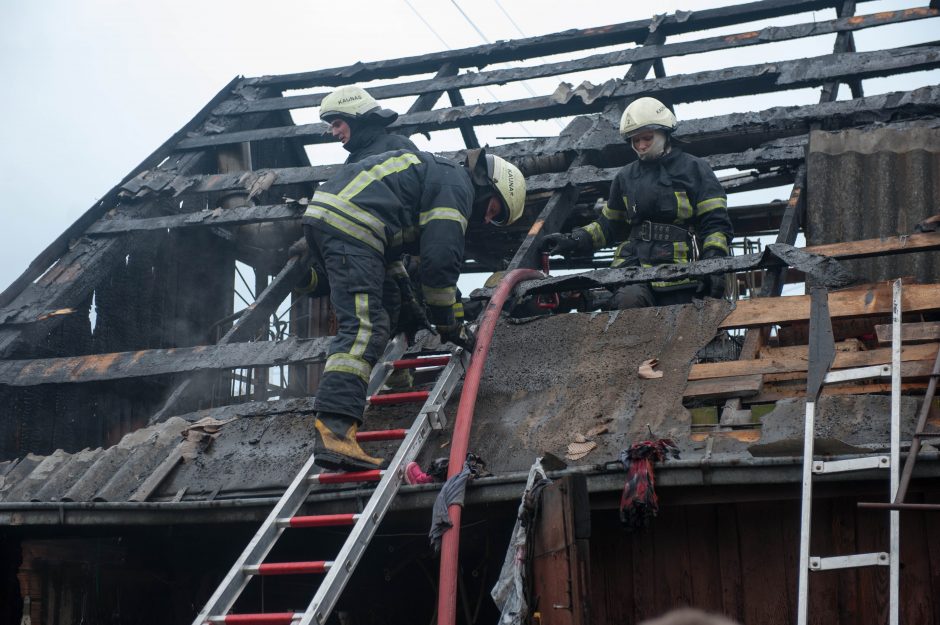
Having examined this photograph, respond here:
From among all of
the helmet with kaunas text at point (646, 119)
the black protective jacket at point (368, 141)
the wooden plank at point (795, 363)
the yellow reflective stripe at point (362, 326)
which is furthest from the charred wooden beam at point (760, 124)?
the yellow reflective stripe at point (362, 326)

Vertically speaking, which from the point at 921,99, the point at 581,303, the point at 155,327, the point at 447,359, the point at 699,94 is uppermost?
the point at 699,94

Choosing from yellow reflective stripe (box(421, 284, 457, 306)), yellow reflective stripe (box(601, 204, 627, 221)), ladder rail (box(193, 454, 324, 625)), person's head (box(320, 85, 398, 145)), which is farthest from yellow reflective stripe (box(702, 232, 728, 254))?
ladder rail (box(193, 454, 324, 625))

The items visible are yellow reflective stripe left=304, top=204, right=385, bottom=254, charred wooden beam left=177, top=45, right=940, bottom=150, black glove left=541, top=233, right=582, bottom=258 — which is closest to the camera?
yellow reflective stripe left=304, top=204, right=385, bottom=254

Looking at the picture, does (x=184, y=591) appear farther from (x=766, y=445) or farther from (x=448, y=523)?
(x=766, y=445)

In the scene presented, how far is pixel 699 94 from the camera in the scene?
8727 mm

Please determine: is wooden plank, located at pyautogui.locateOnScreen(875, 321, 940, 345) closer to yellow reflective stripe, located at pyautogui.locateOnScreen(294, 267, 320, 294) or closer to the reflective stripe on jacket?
the reflective stripe on jacket

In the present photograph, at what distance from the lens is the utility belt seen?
704cm

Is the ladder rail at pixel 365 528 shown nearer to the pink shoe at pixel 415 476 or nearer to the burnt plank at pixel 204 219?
the pink shoe at pixel 415 476

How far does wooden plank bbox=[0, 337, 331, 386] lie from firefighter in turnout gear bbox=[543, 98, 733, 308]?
178cm

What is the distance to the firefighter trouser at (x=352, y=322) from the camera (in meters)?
5.32

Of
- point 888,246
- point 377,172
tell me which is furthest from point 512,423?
point 888,246

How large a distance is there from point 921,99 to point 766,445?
12.8ft

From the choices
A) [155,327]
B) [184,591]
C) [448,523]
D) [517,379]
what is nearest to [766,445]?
[448,523]

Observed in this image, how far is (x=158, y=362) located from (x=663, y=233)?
3336 mm
